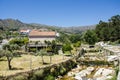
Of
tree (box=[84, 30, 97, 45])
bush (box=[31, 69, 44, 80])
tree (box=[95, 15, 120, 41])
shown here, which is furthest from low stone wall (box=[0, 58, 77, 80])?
tree (box=[95, 15, 120, 41])

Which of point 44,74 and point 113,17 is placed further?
point 113,17

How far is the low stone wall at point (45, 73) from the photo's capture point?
2542 centimetres

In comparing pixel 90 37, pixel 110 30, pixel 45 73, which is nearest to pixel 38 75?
pixel 45 73

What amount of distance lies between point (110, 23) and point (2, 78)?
7467cm

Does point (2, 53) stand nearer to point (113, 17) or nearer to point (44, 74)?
point (44, 74)

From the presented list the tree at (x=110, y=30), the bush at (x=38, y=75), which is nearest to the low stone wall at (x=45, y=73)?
the bush at (x=38, y=75)

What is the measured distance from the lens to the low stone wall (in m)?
25.4

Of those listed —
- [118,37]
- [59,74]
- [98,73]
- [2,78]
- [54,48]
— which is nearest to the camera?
[2,78]

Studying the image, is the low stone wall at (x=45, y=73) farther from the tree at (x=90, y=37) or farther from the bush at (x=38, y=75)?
the tree at (x=90, y=37)

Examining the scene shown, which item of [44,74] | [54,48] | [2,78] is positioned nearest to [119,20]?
[54,48]

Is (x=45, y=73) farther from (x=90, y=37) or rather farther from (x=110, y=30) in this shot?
(x=110, y=30)

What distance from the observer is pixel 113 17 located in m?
95.1

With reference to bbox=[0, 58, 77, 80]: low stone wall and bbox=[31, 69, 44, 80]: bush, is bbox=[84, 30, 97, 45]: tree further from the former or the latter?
bbox=[31, 69, 44, 80]: bush

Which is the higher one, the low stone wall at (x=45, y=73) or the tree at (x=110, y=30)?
the tree at (x=110, y=30)
